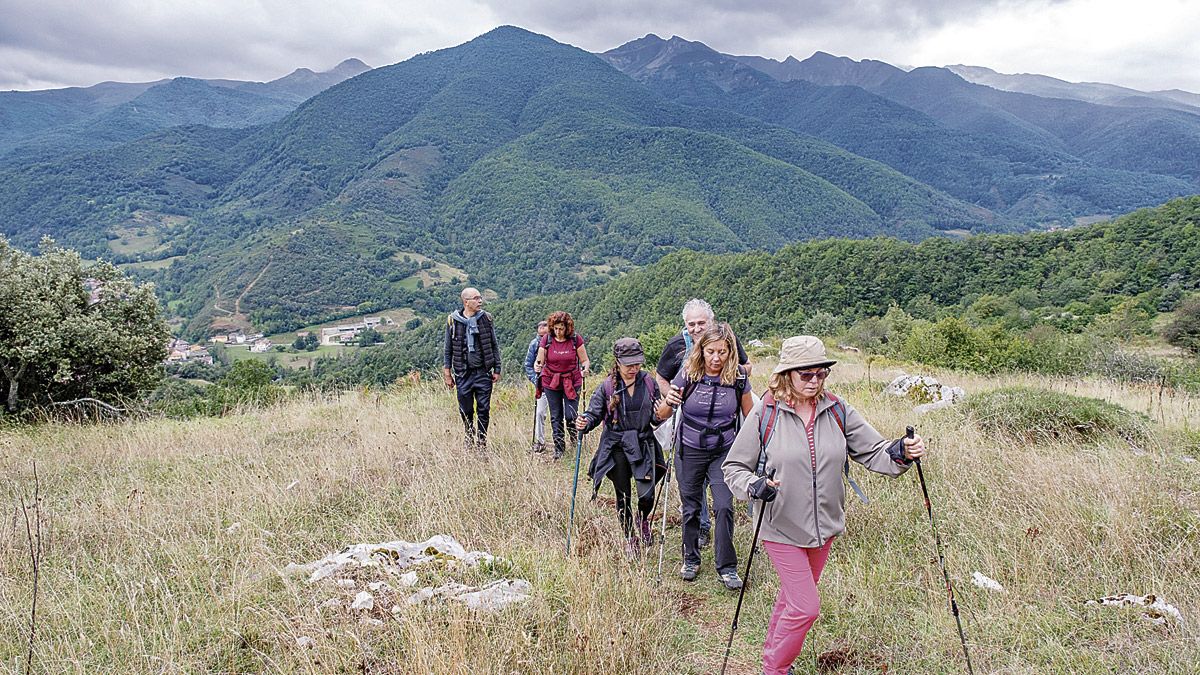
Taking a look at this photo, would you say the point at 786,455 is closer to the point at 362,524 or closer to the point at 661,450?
the point at 661,450

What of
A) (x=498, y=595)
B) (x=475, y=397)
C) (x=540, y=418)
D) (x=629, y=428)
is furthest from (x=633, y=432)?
(x=475, y=397)

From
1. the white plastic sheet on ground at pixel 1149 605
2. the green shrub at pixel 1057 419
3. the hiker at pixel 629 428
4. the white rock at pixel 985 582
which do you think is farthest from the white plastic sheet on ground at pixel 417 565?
the green shrub at pixel 1057 419

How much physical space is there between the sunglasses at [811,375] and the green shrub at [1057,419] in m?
4.91

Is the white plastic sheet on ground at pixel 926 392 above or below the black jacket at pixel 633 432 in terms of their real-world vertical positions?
below

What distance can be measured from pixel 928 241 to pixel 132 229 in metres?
191

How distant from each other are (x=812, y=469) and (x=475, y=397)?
4499 millimetres

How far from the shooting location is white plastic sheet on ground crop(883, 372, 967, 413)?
822 centimetres

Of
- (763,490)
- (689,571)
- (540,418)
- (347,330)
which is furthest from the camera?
(347,330)

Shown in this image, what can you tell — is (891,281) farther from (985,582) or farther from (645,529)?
(645,529)

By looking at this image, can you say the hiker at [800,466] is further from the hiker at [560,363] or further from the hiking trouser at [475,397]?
the hiking trouser at [475,397]

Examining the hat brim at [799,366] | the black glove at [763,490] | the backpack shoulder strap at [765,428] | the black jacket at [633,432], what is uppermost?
the hat brim at [799,366]

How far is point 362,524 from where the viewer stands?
438 centimetres

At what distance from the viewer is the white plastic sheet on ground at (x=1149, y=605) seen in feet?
9.59

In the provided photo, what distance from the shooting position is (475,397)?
643 centimetres
